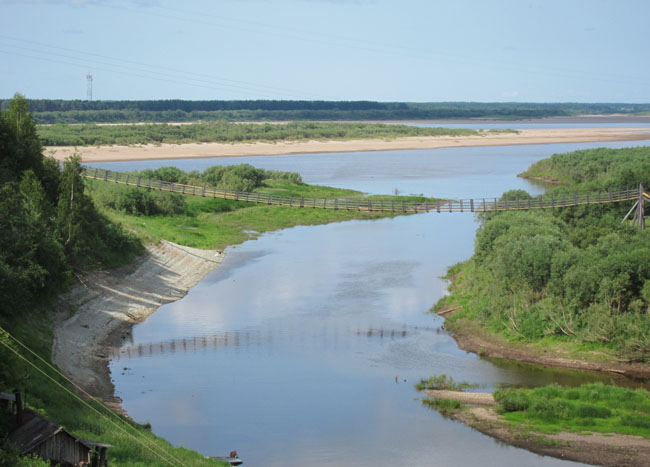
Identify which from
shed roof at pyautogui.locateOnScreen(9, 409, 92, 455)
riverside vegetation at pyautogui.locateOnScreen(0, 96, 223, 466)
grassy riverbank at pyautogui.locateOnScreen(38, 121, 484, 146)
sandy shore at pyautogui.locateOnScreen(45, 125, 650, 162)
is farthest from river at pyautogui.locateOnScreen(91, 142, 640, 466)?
grassy riverbank at pyautogui.locateOnScreen(38, 121, 484, 146)

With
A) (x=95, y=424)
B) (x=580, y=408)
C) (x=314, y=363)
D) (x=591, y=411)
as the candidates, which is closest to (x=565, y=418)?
(x=580, y=408)

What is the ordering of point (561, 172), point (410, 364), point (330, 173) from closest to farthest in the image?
point (410, 364), point (561, 172), point (330, 173)

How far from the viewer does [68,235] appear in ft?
132

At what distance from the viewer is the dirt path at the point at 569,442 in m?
24.7

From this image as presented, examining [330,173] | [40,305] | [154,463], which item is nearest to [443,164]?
[330,173]

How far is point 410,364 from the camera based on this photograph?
33000 millimetres

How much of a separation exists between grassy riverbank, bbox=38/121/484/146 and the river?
72.5m

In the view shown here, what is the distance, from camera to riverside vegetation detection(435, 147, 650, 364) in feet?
109

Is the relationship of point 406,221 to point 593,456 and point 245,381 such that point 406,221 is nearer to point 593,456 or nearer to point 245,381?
point 245,381

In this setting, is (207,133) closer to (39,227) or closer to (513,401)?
(39,227)

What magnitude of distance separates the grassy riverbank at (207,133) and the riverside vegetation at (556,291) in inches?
3274

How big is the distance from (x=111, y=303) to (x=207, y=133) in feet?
370

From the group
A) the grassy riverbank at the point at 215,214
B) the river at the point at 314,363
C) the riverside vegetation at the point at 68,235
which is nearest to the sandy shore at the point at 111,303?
the riverside vegetation at the point at 68,235

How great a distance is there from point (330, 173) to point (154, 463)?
272 feet
